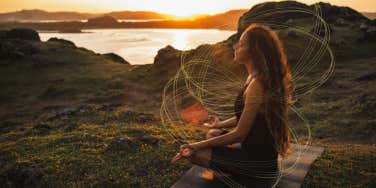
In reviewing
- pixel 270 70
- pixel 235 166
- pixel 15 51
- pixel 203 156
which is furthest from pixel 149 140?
pixel 15 51

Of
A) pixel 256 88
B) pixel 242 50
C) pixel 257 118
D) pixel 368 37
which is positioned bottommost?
pixel 257 118

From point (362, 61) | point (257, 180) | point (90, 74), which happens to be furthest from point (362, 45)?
point (257, 180)

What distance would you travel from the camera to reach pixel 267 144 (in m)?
3.72

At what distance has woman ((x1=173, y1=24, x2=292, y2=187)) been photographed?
3.45 meters

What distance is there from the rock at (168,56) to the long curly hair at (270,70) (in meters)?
21.5

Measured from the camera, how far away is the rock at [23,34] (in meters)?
41.5

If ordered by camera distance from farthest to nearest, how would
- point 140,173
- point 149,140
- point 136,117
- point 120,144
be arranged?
point 136,117
point 149,140
point 120,144
point 140,173

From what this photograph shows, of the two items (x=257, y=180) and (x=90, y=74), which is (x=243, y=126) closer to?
(x=257, y=180)

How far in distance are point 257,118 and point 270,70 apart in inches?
22.5

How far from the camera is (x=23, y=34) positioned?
4222 cm

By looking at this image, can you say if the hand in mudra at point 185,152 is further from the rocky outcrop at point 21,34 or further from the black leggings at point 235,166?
the rocky outcrop at point 21,34

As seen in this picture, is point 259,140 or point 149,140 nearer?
point 259,140

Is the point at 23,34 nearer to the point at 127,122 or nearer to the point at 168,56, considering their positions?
the point at 168,56

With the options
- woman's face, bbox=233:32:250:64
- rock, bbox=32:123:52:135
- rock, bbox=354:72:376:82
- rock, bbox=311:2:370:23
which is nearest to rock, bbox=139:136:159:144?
rock, bbox=32:123:52:135
